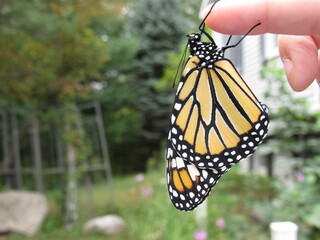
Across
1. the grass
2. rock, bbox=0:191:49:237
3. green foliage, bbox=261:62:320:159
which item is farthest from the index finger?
rock, bbox=0:191:49:237

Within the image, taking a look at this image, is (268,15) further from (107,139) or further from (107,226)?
(107,139)

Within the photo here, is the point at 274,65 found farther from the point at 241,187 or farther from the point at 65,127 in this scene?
the point at 65,127

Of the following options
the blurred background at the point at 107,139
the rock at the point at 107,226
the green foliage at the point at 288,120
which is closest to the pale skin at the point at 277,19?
the blurred background at the point at 107,139

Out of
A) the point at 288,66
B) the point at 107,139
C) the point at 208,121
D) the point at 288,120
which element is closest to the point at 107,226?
the point at 288,120

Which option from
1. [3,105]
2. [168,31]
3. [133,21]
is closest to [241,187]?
[3,105]

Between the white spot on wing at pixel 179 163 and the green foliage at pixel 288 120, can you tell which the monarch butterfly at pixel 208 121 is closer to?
the white spot on wing at pixel 179 163
